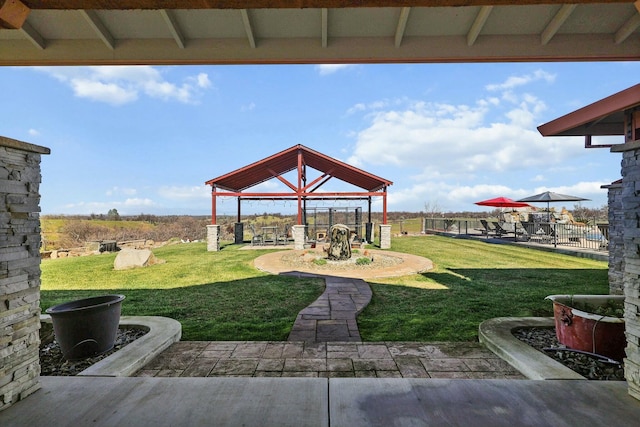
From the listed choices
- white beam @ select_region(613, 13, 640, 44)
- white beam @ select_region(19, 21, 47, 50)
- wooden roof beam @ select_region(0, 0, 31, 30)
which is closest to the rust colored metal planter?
white beam @ select_region(613, 13, 640, 44)

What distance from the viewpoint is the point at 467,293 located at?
5723 millimetres

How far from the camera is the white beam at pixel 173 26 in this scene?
8.61 feet

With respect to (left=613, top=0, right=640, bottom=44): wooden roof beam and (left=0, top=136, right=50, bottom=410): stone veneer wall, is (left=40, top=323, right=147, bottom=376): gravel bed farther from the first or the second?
(left=613, top=0, right=640, bottom=44): wooden roof beam

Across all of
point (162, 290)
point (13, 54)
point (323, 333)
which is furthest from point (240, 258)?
point (13, 54)

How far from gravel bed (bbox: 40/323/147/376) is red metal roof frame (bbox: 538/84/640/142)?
656cm

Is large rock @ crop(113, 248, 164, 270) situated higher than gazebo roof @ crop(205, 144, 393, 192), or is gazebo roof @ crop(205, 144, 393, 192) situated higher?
gazebo roof @ crop(205, 144, 393, 192)

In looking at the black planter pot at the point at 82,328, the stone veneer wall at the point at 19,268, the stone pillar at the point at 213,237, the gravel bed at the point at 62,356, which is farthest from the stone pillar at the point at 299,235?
the stone veneer wall at the point at 19,268

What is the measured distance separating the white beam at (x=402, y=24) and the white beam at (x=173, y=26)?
83.2 inches

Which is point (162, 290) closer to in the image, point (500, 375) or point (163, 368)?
point (163, 368)

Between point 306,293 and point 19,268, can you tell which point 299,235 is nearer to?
point 306,293

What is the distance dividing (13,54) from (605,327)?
6463 millimetres

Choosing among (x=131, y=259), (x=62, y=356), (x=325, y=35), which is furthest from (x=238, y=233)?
(x=325, y=35)

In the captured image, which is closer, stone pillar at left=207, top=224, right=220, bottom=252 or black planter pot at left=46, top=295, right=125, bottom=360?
black planter pot at left=46, top=295, right=125, bottom=360

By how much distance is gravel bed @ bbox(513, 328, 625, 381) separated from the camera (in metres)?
2.61
